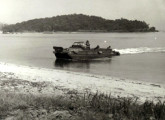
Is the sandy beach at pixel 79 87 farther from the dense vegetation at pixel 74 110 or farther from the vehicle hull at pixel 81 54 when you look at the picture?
the vehicle hull at pixel 81 54

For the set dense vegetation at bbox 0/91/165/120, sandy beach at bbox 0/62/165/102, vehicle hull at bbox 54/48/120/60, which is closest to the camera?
dense vegetation at bbox 0/91/165/120

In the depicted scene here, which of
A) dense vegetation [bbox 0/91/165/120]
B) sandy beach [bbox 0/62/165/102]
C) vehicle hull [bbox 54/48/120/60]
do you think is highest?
dense vegetation [bbox 0/91/165/120]

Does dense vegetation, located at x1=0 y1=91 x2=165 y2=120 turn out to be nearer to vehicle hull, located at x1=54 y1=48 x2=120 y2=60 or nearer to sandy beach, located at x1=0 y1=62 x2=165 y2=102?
sandy beach, located at x1=0 y1=62 x2=165 y2=102

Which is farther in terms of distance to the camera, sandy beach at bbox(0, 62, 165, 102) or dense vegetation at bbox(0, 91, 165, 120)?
sandy beach at bbox(0, 62, 165, 102)

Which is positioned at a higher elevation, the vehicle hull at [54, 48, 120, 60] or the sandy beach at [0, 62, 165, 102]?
the sandy beach at [0, 62, 165, 102]

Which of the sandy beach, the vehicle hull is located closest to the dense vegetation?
the sandy beach

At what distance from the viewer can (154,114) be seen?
9094 mm

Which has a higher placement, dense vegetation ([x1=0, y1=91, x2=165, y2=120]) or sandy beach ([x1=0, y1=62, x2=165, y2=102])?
dense vegetation ([x1=0, y1=91, x2=165, y2=120])

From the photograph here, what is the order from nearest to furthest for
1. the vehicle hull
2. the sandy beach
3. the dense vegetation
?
the dense vegetation, the sandy beach, the vehicle hull

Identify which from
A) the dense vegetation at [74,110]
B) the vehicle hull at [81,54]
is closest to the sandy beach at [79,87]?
the dense vegetation at [74,110]

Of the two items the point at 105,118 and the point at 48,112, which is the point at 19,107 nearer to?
the point at 48,112

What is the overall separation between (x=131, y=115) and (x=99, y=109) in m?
1.12

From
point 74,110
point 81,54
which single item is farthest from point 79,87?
point 81,54

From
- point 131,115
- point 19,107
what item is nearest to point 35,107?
point 19,107
